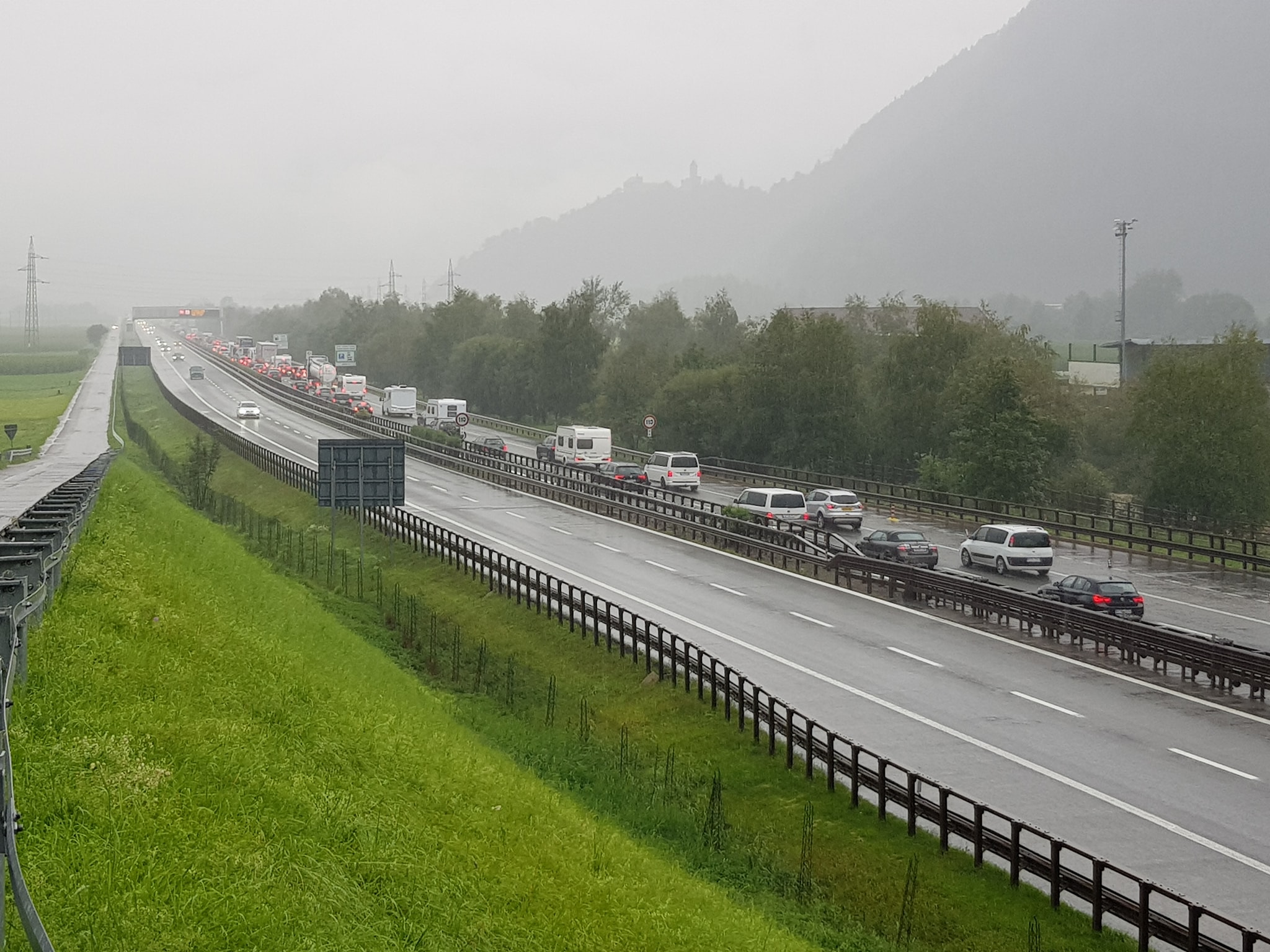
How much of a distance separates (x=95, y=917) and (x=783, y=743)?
14989 millimetres

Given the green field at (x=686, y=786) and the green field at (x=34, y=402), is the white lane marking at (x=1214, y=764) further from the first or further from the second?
the green field at (x=34, y=402)

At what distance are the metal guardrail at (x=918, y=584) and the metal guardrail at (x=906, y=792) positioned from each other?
674 millimetres

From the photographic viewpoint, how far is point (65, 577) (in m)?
20.0

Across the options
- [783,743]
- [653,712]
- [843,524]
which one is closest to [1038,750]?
[783,743]

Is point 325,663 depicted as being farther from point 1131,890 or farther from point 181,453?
point 181,453

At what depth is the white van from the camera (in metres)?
73.6

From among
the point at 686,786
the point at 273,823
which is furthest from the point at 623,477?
the point at 273,823

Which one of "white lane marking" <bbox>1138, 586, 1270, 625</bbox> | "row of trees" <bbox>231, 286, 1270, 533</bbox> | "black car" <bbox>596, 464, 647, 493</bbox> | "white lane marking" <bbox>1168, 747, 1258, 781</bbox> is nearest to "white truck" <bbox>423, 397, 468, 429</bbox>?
"row of trees" <bbox>231, 286, 1270, 533</bbox>

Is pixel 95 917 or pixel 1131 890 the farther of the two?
pixel 1131 890

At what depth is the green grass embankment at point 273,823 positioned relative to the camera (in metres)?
11.1

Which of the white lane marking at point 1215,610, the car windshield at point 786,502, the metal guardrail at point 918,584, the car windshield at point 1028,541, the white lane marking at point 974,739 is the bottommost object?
the white lane marking at point 974,739

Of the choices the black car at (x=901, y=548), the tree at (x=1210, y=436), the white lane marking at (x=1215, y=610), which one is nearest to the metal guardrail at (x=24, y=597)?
the black car at (x=901, y=548)

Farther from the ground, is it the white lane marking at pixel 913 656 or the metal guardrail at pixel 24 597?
the metal guardrail at pixel 24 597

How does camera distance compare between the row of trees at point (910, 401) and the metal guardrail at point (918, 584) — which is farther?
the row of trees at point (910, 401)
